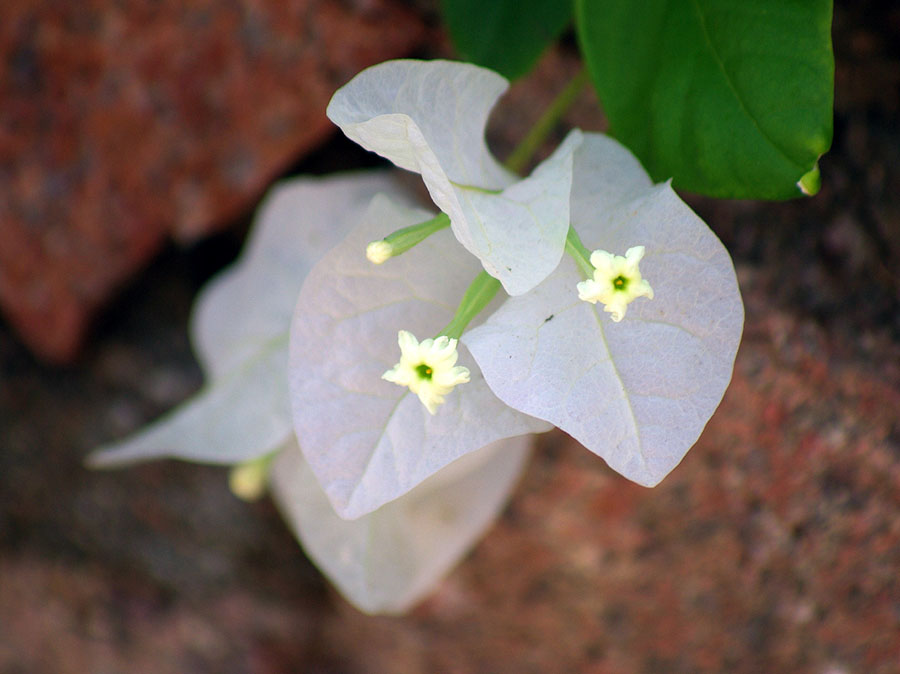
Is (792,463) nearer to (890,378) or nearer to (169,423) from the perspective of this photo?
(890,378)

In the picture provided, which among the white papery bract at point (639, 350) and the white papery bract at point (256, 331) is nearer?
the white papery bract at point (639, 350)

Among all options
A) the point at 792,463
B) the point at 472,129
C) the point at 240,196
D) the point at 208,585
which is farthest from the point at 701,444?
the point at 208,585

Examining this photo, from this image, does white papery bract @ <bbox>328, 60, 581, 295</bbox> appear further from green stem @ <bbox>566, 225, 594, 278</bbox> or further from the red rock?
the red rock

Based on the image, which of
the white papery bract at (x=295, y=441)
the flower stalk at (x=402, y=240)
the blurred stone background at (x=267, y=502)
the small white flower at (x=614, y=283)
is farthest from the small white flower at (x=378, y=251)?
the blurred stone background at (x=267, y=502)

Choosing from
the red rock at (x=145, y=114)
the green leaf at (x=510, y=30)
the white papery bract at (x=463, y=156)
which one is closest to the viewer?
the white papery bract at (x=463, y=156)

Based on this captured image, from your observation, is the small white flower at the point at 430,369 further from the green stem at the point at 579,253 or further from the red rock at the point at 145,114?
the red rock at the point at 145,114

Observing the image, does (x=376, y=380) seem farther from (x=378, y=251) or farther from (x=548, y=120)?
(x=548, y=120)

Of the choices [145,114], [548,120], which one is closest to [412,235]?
[548,120]
